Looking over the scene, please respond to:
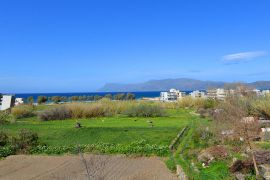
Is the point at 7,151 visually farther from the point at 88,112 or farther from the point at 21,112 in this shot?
the point at 21,112

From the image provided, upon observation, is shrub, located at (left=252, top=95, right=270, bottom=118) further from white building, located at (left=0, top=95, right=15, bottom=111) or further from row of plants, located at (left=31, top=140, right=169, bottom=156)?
white building, located at (left=0, top=95, right=15, bottom=111)

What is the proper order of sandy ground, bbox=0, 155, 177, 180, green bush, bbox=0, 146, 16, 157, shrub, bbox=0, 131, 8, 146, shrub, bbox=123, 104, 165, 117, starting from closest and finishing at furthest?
sandy ground, bbox=0, 155, 177, 180 < green bush, bbox=0, 146, 16, 157 < shrub, bbox=0, 131, 8, 146 < shrub, bbox=123, 104, 165, 117

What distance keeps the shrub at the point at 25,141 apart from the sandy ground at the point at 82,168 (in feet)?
3.37

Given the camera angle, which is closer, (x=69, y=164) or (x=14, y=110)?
(x=69, y=164)

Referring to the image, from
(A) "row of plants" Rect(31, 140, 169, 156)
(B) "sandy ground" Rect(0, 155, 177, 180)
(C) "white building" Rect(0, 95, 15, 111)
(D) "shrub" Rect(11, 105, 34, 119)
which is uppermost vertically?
(C) "white building" Rect(0, 95, 15, 111)

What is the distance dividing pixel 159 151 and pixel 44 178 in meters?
5.61

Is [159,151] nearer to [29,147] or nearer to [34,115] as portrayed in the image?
[29,147]

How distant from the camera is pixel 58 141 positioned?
18.9 m

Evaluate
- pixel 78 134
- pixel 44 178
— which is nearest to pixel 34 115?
pixel 78 134

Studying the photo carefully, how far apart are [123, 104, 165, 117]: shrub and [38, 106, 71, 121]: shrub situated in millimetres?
4830

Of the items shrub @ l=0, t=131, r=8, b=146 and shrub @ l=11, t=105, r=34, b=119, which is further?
shrub @ l=11, t=105, r=34, b=119

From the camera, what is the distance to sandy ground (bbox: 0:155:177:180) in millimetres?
12164

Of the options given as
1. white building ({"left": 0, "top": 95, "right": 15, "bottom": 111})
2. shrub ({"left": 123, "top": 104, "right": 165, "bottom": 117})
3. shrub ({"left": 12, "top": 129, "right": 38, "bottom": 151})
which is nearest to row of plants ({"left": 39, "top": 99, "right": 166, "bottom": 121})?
shrub ({"left": 123, "top": 104, "right": 165, "bottom": 117})

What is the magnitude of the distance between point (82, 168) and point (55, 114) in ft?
57.6
